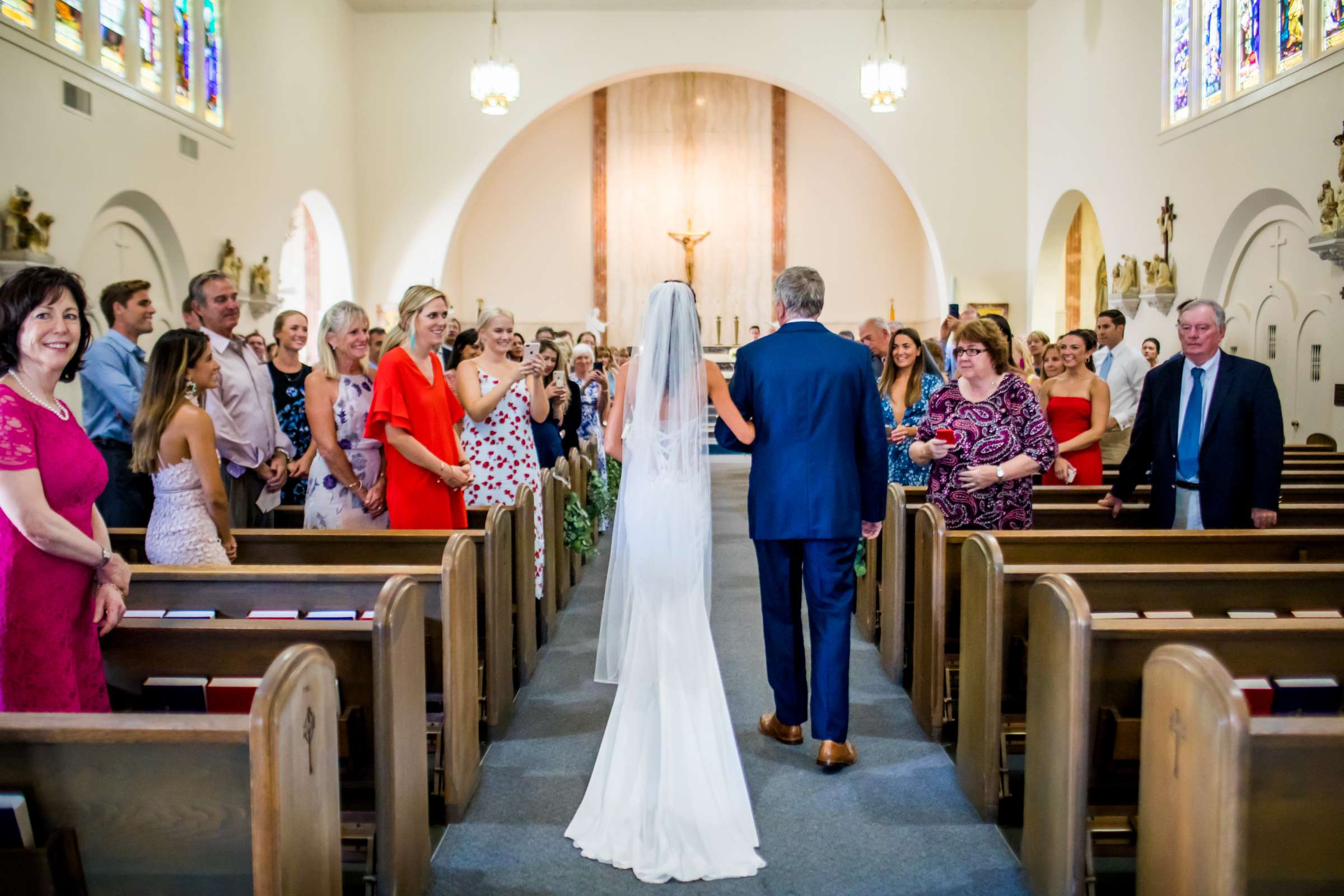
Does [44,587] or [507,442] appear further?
[507,442]

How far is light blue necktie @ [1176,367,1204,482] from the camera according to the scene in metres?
4.05

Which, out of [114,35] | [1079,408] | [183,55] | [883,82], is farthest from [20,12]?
[883,82]

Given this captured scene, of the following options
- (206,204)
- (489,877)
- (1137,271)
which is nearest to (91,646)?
(489,877)

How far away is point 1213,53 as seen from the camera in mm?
9680

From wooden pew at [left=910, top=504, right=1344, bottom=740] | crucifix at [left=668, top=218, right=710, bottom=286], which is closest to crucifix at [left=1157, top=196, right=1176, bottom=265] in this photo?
wooden pew at [left=910, top=504, right=1344, bottom=740]

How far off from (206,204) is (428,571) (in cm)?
870

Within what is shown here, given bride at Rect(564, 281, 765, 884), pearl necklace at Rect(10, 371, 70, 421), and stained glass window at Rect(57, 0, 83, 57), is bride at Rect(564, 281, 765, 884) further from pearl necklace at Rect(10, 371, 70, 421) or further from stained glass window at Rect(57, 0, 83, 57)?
stained glass window at Rect(57, 0, 83, 57)

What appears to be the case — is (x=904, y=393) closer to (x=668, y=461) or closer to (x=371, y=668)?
(x=668, y=461)

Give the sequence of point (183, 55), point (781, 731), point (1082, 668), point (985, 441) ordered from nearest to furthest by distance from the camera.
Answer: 1. point (1082, 668)
2. point (781, 731)
3. point (985, 441)
4. point (183, 55)

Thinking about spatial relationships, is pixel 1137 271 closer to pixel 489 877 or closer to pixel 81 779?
pixel 489 877

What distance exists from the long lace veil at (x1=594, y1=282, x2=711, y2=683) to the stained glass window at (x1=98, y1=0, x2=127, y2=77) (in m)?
7.50

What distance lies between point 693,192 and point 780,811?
15.2m

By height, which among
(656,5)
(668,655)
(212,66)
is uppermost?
(656,5)

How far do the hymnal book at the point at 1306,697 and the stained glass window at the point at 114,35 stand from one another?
30.1ft
